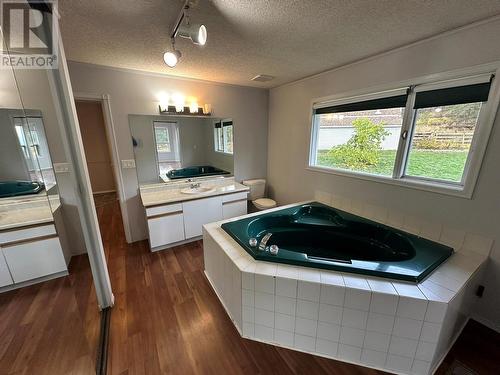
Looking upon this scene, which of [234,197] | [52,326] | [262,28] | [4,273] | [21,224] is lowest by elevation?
[52,326]

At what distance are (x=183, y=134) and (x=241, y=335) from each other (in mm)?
2579

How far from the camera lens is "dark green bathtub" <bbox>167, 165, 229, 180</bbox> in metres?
3.01

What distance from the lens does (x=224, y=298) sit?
1.80 m

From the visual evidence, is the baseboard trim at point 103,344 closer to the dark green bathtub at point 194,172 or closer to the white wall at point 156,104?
the white wall at point 156,104

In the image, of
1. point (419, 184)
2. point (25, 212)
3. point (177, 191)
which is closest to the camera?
point (25, 212)

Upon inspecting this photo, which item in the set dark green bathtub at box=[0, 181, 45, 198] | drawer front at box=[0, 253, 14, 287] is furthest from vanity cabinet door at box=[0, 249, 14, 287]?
dark green bathtub at box=[0, 181, 45, 198]

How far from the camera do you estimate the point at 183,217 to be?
8.82ft

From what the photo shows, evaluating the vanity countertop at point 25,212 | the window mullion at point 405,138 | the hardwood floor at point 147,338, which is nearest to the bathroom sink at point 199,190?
the hardwood floor at point 147,338

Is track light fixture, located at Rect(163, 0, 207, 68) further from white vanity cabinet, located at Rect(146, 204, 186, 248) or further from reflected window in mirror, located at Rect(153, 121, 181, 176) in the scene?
white vanity cabinet, located at Rect(146, 204, 186, 248)

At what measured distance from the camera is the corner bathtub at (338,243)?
4.67 feet

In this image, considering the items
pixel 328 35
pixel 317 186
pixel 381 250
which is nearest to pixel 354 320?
pixel 381 250

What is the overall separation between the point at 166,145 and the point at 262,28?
6.49 ft

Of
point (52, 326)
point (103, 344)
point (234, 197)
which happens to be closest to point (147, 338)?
point (103, 344)

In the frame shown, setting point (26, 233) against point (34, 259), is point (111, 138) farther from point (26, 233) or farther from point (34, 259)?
point (34, 259)
